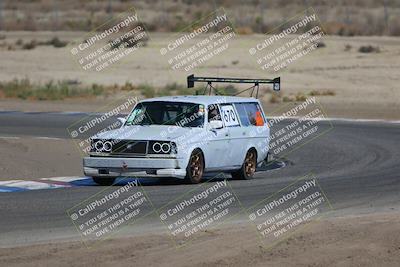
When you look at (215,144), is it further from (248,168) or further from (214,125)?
(248,168)

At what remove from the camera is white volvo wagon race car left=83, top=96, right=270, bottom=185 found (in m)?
18.1

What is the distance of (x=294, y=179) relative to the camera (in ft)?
65.2

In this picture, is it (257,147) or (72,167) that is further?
(72,167)

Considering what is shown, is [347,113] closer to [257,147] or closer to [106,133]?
[257,147]

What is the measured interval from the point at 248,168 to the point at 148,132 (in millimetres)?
2587

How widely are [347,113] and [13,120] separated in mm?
12162

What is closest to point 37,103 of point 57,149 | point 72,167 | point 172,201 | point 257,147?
point 57,149

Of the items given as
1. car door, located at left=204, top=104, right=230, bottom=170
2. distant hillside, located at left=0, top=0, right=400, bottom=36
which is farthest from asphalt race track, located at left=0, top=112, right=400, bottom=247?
distant hillside, located at left=0, top=0, right=400, bottom=36

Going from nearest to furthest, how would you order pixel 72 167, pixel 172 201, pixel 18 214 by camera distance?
pixel 18 214 < pixel 172 201 < pixel 72 167

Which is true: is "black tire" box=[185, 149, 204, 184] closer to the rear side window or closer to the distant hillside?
the rear side window

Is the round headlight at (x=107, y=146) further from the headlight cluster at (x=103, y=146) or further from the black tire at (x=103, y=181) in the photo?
the black tire at (x=103, y=181)

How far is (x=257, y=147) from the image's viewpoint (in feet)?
67.6

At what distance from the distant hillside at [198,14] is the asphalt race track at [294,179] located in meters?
34.8

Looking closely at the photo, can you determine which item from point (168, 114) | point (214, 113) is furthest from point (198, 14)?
point (168, 114)
